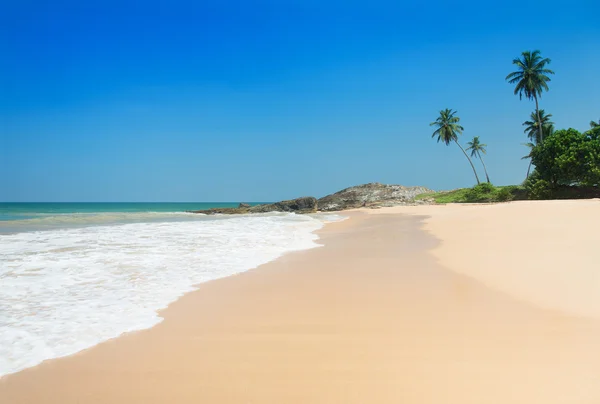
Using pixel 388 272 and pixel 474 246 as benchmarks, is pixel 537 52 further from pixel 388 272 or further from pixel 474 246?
pixel 388 272

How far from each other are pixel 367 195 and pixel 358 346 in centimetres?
5016

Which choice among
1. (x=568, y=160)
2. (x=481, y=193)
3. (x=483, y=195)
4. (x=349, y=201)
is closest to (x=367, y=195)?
(x=349, y=201)

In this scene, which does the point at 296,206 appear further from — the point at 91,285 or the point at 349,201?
the point at 91,285

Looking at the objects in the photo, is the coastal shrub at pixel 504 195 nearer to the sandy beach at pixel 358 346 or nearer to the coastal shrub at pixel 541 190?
the coastal shrub at pixel 541 190

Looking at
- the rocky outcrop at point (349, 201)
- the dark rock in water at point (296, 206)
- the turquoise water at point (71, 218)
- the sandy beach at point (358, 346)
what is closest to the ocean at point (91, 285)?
the sandy beach at point (358, 346)

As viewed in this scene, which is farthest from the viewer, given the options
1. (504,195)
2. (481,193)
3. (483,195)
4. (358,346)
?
(481,193)

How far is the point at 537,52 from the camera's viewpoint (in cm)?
4216

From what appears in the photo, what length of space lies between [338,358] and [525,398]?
50.1 inches

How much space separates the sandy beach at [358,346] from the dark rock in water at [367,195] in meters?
41.1

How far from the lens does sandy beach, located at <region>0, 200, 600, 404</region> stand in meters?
2.38

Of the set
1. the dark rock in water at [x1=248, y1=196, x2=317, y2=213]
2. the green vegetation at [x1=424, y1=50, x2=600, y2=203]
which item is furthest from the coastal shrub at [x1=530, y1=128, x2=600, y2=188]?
the dark rock in water at [x1=248, y1=196, x2=317, y2=213]

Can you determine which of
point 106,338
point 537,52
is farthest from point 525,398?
point 537,52

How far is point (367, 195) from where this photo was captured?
52.3m

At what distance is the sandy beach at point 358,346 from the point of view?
7.81 ft
